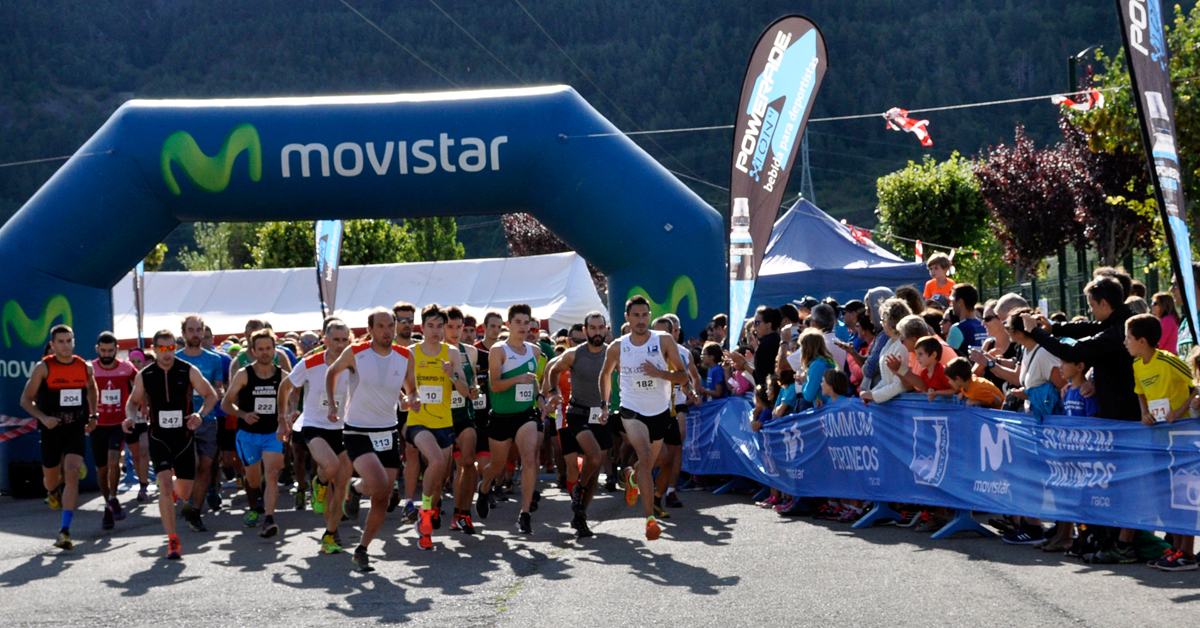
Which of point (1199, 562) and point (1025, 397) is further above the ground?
point (1025, 397)

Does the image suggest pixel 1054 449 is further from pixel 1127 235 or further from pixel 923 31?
pixel 923 31

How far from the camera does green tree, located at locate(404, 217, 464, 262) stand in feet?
265

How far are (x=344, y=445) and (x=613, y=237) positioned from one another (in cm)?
652

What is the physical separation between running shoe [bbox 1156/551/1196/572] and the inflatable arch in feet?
26.3

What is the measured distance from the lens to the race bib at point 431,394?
9.70 metres

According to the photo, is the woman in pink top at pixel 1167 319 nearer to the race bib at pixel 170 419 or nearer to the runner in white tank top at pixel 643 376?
the runner in white tank top at pixel 643 376

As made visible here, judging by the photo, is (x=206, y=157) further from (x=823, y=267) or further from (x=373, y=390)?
(x=823, y=267)

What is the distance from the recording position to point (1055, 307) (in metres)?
32.3

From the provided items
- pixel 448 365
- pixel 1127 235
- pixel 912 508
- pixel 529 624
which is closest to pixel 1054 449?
pixel 912 508

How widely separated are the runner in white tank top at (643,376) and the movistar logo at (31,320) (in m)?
7.91

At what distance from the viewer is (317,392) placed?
30.8 ft

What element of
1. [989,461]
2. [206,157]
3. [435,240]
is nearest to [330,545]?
[989,461]

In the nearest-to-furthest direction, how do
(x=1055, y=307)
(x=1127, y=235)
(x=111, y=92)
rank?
(x=1127, y=235)
(x=1055, y=307)
(x=111, y=92)

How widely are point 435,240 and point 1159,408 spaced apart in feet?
247
